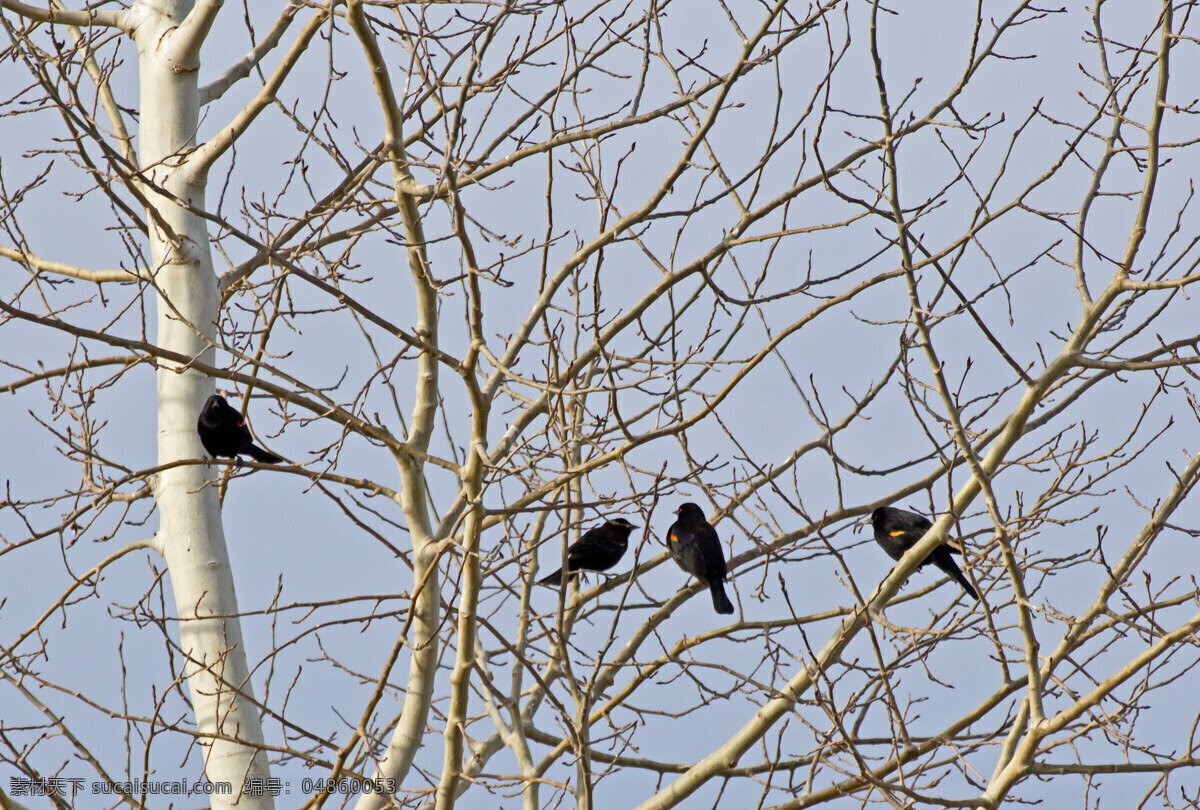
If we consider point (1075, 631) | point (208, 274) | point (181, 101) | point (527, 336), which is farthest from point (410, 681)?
point (181, 101)

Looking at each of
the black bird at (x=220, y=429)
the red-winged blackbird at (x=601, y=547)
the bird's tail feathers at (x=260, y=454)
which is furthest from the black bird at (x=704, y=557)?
the black bird at (x=220, y=429)

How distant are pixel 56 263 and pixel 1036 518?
4.72 metres

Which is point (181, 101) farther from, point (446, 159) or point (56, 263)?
point (446, 159)

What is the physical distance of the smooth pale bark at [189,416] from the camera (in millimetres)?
4730

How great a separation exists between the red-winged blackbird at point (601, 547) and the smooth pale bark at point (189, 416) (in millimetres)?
2343

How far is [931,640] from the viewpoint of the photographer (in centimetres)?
471

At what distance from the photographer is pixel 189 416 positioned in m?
5.13

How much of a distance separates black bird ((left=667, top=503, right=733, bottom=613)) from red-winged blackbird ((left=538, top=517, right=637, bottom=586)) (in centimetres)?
60

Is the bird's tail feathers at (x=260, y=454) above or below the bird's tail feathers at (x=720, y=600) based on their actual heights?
above

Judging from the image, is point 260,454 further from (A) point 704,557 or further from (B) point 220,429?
(A) point 704,557

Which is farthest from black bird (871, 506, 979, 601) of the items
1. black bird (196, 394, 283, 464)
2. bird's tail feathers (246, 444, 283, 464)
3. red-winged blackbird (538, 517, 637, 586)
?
black bird (196, 394, 283, 464)

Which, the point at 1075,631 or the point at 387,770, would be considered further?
the point at 387,770

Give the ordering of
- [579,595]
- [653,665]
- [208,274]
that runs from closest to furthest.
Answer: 1. [653,665]
2. [208,274]
3. [579,595]

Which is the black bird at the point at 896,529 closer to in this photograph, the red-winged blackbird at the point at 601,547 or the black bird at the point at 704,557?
the black bird at the point at 704,557
